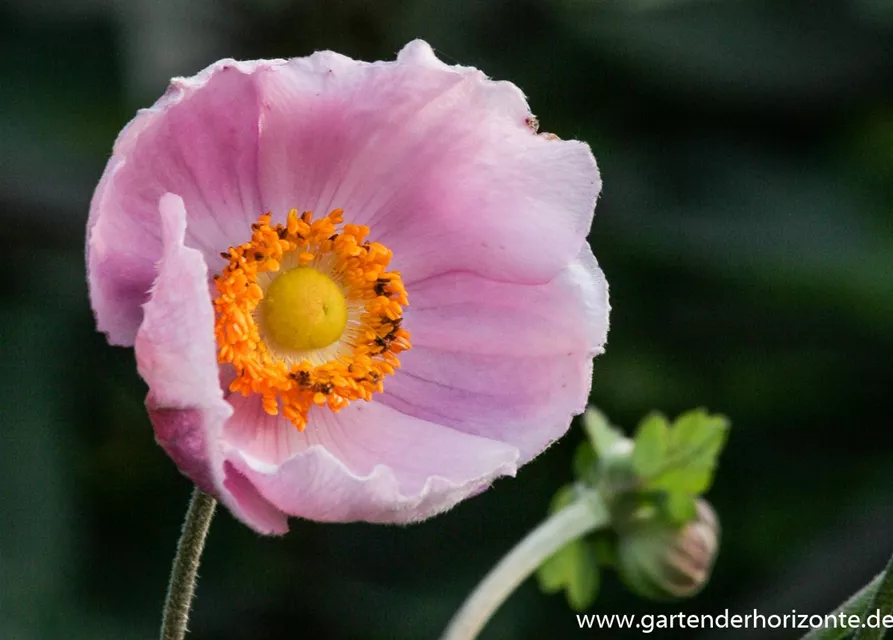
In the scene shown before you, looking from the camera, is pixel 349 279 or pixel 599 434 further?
pixel 599 434

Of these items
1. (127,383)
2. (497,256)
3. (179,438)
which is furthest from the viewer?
(127,383)

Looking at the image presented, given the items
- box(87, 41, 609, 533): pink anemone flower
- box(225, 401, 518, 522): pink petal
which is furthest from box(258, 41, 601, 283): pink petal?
box(225, 401, 518, 522): pink petal

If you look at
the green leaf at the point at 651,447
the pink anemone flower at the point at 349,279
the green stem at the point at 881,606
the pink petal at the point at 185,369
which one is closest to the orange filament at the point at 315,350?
the pink anemone flower at the point at 349,279

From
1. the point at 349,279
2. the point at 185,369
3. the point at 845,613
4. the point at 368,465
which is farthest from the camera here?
the point at 349,279

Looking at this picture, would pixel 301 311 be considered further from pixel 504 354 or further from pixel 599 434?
pixel 599 434

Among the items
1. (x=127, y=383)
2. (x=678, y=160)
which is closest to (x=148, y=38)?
(x=127, y=383)

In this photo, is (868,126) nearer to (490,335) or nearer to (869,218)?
(869,218)

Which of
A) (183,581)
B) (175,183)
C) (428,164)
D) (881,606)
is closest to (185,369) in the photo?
(183,581)
